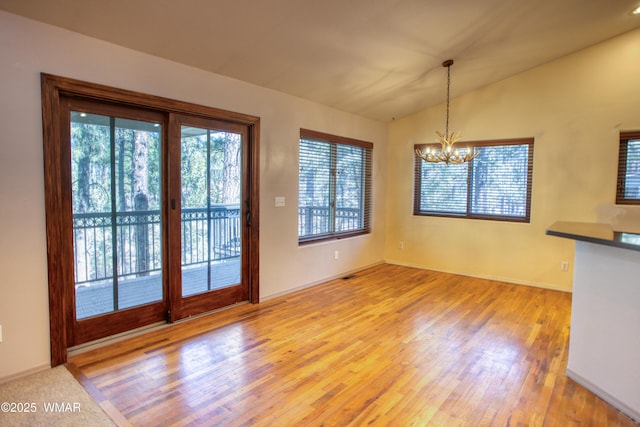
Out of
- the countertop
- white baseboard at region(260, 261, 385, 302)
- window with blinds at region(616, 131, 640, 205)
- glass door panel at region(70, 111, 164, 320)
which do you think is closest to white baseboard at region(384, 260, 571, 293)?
white baseboard at region(260, 261, 385, 302)

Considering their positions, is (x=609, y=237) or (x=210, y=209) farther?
(x=210, y=209)

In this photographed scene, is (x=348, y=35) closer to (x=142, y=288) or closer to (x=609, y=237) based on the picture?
(x=609, y=237)

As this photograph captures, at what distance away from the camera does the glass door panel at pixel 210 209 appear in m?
3.55

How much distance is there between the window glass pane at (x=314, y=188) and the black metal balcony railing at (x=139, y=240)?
1093 mm

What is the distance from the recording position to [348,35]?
328 centimetres

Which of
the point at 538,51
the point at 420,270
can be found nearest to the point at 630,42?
the point at 538,51

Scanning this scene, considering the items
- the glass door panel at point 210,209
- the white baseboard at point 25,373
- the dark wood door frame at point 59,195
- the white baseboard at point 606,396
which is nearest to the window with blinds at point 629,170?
the white baseboard at point 606,396

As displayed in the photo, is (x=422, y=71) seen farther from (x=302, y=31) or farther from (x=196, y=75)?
(x=196, y=75)

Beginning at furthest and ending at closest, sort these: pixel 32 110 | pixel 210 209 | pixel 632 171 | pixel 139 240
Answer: pixel 632 171 → pixel 210 209 → pixel 139 240 → pixel 32 110

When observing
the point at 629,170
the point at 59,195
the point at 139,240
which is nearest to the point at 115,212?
the point at 139,240

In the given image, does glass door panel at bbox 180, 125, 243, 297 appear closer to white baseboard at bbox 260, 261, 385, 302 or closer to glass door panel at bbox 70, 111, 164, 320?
glass door panel at bbox 70, 111, 164, 320

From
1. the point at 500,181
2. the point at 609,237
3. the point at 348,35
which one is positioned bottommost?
the point at 609,237

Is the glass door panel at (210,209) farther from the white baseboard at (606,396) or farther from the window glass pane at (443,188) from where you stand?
the window glass pane at (443,188)

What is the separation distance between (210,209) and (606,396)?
358 cm
